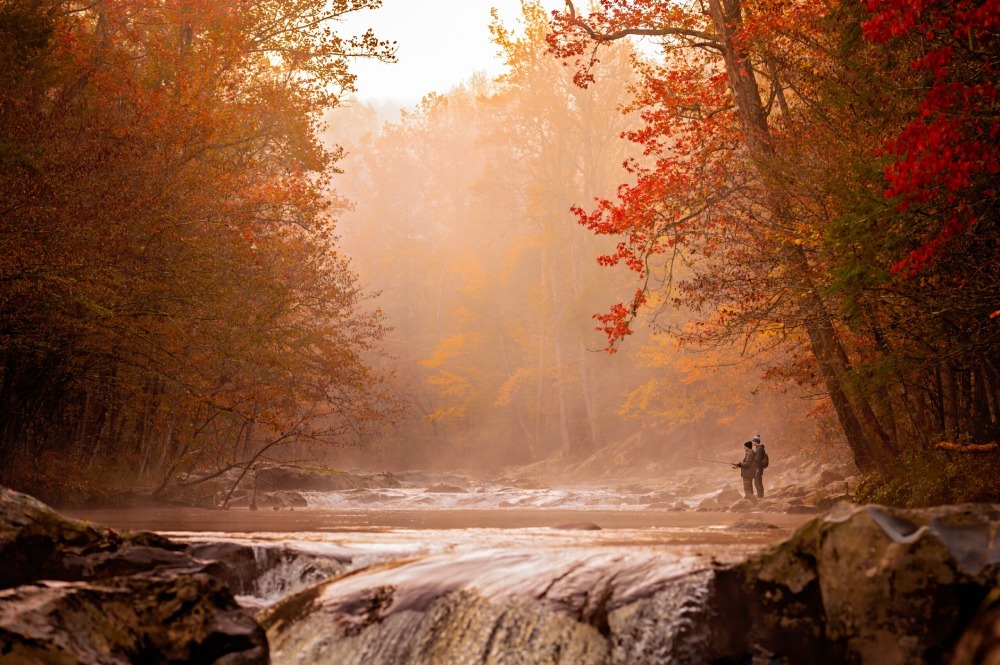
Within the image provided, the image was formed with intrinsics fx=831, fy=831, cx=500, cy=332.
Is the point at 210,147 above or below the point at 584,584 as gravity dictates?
above

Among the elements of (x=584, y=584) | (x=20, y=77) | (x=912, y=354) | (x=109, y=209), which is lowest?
(x=584, y=584)

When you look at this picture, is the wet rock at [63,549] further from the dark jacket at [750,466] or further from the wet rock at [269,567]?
the dark jacket at [750,466]

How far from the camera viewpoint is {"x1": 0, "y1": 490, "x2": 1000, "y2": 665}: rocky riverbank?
4715 mm

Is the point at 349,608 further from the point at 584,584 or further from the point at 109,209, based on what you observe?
the point at 109,209

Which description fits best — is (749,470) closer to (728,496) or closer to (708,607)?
(728,496)

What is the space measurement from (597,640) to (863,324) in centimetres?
730

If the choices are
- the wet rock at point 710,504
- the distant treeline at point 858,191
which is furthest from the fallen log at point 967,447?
the wet rock at point 710,504

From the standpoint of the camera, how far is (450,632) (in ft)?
18.6

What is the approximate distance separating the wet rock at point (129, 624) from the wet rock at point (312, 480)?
18.3 m

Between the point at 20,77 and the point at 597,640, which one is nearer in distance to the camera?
the point at 597,640

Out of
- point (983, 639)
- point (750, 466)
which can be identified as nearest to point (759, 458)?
point (750, 466)

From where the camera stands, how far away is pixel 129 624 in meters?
5.00

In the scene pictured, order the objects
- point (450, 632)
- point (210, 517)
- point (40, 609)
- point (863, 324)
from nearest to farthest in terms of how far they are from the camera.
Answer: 1. point (40, 609)
2. point (450, 632)
3. point (863, 324)
4. point (210, 517)

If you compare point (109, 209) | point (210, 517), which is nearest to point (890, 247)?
point (109, 209)
